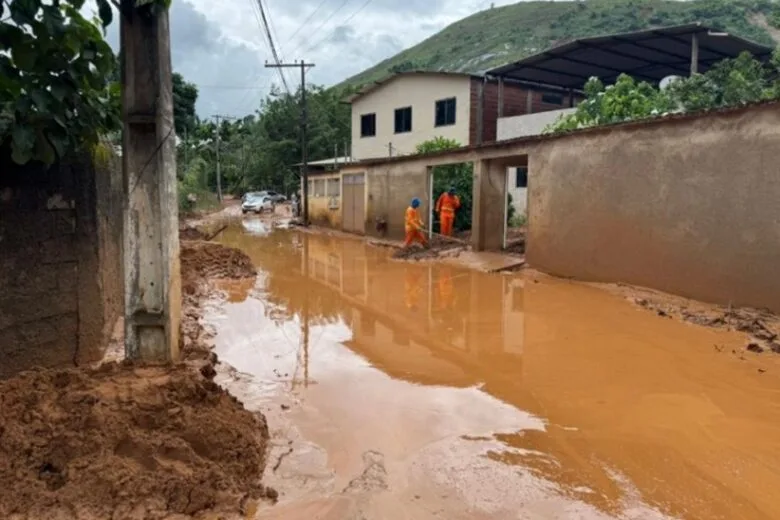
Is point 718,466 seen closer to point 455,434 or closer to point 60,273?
point 455,434

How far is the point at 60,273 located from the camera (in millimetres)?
5125

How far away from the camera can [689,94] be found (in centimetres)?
1427

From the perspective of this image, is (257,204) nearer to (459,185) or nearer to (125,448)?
(459,185)

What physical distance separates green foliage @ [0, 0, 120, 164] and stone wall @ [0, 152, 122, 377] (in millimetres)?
452

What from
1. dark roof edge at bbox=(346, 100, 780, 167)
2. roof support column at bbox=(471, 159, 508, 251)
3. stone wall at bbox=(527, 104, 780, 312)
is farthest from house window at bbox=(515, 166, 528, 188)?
stone wall at bbox=(527, 104, 780, 312)

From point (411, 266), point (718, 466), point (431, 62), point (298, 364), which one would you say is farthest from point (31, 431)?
point (431, 62)

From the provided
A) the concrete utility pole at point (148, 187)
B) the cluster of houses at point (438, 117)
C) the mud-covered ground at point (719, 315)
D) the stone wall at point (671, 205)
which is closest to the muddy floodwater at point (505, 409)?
the mud-covered ground at point (719, 315)

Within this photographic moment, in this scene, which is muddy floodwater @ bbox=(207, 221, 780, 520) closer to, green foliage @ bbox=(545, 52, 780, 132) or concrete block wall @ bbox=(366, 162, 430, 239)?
green foliage @ bbox=(545, 52, 780, 132)

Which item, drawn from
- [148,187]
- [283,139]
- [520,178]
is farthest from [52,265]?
[283,139]

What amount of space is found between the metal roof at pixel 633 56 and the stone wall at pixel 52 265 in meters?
16.9

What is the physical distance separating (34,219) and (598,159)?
9.65 meters

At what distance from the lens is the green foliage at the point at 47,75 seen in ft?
12.5

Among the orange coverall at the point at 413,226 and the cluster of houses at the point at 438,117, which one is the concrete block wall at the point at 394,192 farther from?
the orange coverall at the point at 413,226

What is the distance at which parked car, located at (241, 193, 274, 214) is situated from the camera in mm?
42344
